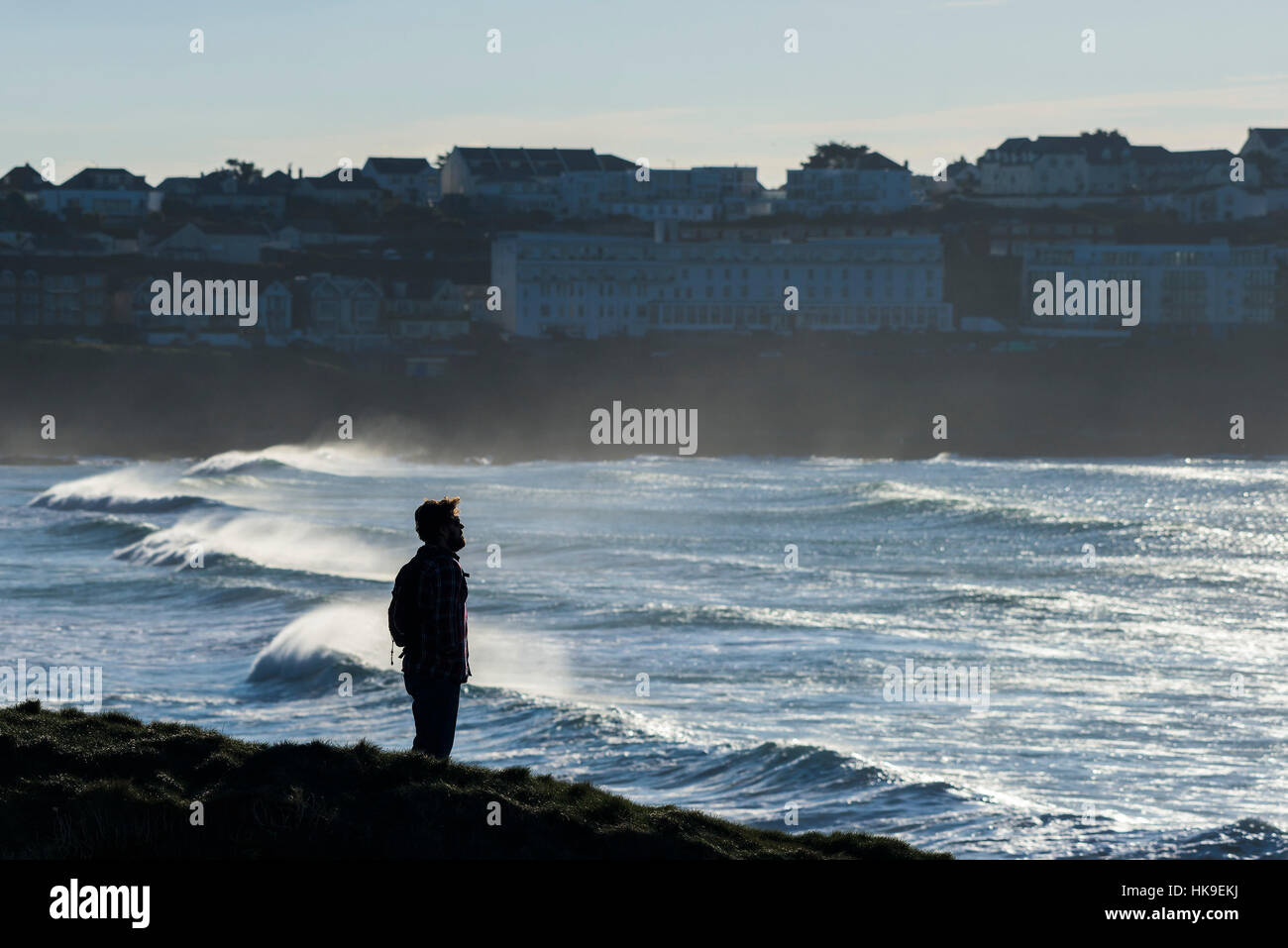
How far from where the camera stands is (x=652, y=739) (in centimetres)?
2045

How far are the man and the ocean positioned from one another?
586 cm

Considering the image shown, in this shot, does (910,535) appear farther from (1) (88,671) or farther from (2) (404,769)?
(2) (404,769)

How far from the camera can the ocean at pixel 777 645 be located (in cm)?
1822

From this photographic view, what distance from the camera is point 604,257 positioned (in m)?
132

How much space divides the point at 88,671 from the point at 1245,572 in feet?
84.7

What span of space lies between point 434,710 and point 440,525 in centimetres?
139
